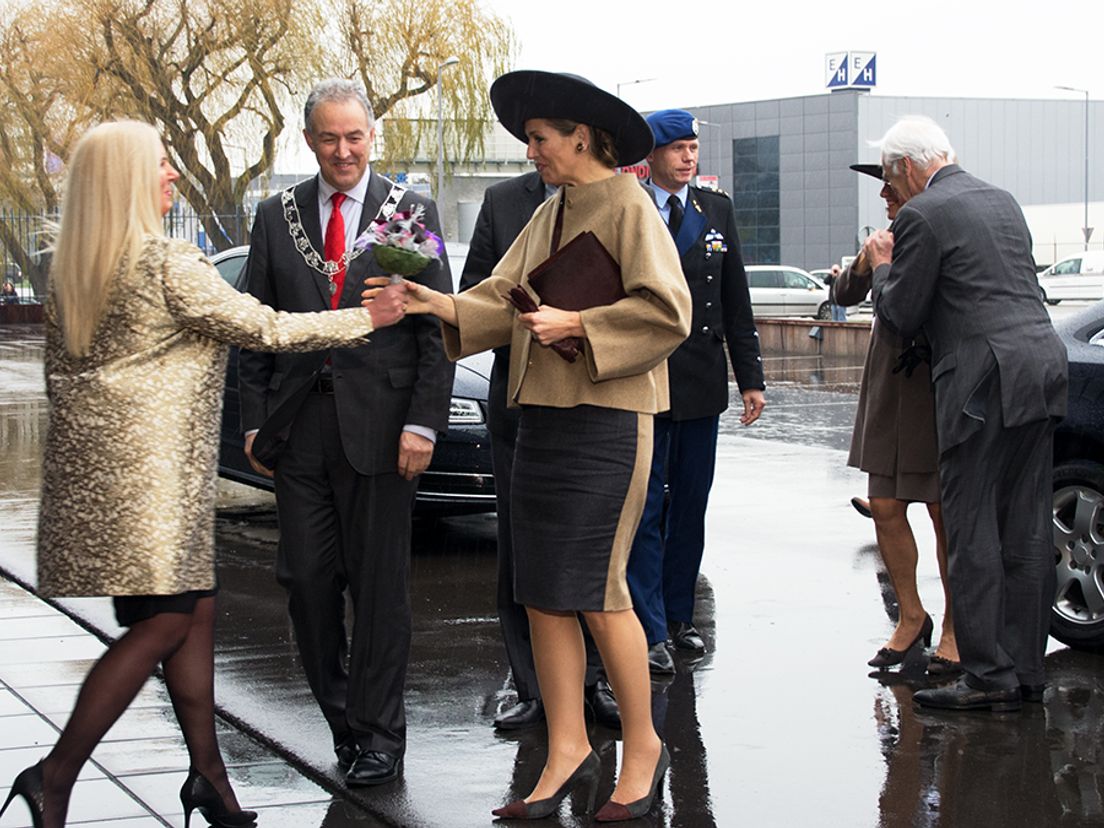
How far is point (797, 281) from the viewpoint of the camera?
150 feet

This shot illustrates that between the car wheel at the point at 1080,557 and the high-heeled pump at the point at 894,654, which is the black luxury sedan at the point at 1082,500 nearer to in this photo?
the car wheel at the point at 1080,557

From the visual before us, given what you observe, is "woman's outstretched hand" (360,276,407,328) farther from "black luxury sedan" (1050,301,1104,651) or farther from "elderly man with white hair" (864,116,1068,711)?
"black luxury sedan" (1050,301,1104,651)

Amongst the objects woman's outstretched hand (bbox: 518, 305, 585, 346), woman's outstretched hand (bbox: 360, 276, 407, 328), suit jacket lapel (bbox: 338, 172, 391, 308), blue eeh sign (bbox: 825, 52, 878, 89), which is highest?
blue eeh sign (bbox: 825, 52, 878, 89)

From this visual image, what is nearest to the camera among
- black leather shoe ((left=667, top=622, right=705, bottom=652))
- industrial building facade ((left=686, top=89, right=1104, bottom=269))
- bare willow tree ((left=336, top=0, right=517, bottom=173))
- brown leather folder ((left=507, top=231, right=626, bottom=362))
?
brown leather folder ((left=507, top=231, right=626, bottom=362))

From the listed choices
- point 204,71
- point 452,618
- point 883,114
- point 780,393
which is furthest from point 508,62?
point 883,114

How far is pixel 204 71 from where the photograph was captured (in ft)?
128

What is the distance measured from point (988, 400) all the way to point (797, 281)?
40568mm

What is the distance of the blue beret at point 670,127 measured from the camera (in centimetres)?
641

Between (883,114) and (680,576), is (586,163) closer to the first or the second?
(680,576)

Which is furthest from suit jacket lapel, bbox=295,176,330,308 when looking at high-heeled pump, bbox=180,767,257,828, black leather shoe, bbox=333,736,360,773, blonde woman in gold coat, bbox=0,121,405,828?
high-heeled pump, bbox=180,767,257,828

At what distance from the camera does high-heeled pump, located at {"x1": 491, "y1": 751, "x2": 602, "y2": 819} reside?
4699 mm

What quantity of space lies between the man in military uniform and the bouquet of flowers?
5.91 feet

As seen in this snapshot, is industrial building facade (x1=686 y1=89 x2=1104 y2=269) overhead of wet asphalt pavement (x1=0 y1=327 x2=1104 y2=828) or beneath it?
overhead

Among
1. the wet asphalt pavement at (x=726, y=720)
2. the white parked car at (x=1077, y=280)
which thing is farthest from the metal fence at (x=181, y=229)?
the wet asphalt pavement at (x=726, y=720)
